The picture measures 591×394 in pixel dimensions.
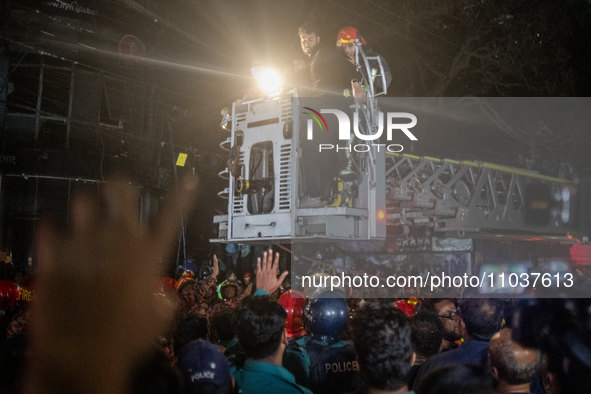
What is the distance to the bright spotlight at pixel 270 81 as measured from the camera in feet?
19.9

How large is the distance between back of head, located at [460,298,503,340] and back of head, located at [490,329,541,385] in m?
1.01

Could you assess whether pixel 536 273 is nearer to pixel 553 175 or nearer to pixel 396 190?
pixel 553 175

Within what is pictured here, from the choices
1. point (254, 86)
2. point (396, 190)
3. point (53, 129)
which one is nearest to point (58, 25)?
point (53, 129)

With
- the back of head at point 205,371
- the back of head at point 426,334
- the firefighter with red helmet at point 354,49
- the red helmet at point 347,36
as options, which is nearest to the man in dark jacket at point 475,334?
the back of head at point 426,334

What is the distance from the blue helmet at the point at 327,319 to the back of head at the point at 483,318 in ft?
3.04

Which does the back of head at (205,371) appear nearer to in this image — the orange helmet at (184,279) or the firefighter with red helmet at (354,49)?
the firefighter with red helmet at (354,49)

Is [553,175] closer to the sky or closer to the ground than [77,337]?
closer to the sky

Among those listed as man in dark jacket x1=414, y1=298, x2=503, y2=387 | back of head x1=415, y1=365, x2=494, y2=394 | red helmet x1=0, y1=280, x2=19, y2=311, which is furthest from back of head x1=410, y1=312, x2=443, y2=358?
red helmet x1=0, y1=280, x2=19, y2=311

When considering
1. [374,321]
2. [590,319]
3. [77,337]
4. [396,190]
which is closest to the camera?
[590,319]

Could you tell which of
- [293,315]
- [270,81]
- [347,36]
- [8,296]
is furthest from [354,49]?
[8,296]

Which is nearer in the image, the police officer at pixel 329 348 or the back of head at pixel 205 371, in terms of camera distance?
the back of head at pixel 205 371

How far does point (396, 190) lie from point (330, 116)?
280cm

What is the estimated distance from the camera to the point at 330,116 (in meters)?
5.82

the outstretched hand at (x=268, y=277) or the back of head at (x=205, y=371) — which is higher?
the outstretched hand at (x=268, y=277)
